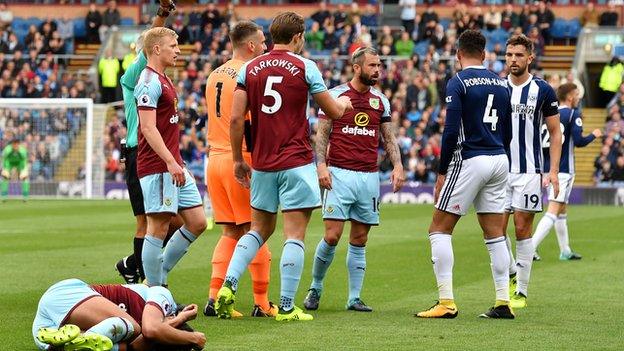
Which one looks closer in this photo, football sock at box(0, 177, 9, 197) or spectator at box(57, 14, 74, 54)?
football sock at box(0, 177, 9, 197)

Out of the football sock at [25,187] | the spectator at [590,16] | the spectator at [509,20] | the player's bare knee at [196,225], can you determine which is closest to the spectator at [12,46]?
the football sock at [25,187]

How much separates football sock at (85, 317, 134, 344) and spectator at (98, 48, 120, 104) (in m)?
31.8

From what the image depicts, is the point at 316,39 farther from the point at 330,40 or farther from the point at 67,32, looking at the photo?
the point at 67,32

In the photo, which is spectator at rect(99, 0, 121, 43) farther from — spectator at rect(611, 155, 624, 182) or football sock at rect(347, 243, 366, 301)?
football sock at rect(347, 243, 366, 301)

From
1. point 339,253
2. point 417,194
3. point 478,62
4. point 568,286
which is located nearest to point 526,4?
point 417,194

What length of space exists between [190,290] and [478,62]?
3821 mm

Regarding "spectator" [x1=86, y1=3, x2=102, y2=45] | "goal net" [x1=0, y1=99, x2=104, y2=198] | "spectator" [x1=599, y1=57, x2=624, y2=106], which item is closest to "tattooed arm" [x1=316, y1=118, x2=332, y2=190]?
"goal net" [x1=0, y1=99, x2=104, y2=198]

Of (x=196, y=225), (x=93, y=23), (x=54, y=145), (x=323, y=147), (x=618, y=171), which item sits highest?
(x=323, y=147)

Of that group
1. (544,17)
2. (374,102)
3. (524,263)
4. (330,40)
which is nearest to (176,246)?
(374,102)

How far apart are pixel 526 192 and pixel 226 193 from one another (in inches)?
111

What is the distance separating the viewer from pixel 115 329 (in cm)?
857

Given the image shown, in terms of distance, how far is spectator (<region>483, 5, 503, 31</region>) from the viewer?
40594 mm

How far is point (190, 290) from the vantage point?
43.1 feet

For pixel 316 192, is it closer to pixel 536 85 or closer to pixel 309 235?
pixel 536 85
